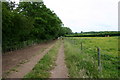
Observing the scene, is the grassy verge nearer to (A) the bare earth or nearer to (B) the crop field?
(A) the bare earth

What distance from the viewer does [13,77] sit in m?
6.48

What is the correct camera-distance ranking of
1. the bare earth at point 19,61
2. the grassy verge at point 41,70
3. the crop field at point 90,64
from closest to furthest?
the crop field at point 90,64 → the grassy verge at point 41,70 → the bare earth at point 19,61

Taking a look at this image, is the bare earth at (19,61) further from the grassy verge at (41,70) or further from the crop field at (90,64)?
the crop field at (90,64)

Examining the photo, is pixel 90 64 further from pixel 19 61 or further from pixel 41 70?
pixel 19 61

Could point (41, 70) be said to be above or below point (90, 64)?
below

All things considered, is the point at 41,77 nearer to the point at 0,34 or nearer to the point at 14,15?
the point at 0,34

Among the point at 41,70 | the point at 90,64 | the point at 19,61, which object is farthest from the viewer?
the point at 19,61

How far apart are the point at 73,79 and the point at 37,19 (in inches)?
832

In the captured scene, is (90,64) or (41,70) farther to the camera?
(41,70)

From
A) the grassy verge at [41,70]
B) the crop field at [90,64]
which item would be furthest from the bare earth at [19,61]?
the crop field at [90,64]

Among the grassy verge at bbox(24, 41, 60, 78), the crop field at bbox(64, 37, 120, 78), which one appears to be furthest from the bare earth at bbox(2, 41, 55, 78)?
the crop field at bbox(64, 37, 120, 78)

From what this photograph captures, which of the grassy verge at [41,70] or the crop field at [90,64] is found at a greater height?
the crop field at [90,64]

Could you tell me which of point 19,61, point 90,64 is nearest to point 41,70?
point 90,64

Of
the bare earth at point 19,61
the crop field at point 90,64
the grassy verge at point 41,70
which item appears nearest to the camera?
the crop field at point 90,64
